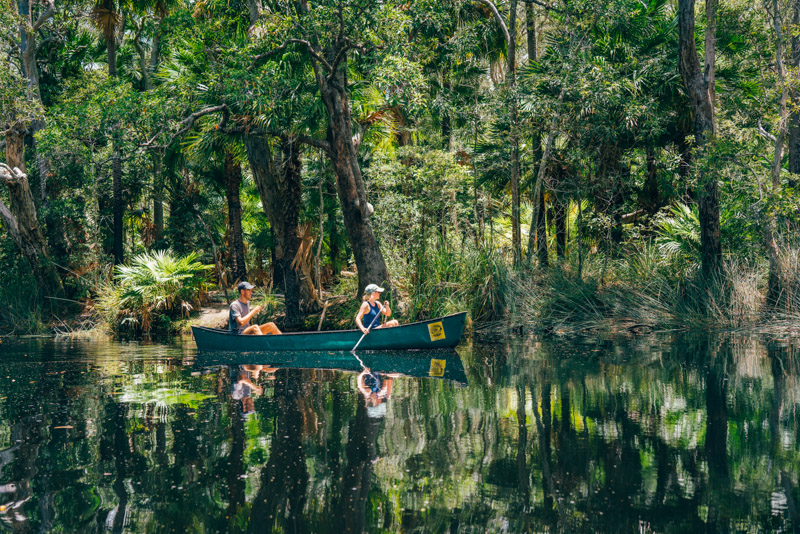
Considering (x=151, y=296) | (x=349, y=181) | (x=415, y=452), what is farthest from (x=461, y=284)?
(x=415, y=452)

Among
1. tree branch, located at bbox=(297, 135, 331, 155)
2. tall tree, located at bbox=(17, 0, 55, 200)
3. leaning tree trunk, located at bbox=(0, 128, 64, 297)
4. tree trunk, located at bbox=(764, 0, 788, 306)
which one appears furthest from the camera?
leaning tree trunk, located at bbox=(0, 128, 64, 297)

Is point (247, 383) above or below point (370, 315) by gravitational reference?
below

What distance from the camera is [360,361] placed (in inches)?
512

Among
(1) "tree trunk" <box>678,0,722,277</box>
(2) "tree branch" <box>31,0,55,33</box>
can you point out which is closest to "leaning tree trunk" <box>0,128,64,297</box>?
(2) "tree branch" <box>31,0,55,33</box>

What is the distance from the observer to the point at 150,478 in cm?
544

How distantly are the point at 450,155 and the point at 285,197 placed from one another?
4.48 m

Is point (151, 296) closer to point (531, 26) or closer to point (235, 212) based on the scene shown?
point (235, 212)

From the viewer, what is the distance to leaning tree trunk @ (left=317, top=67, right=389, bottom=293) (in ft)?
55.2

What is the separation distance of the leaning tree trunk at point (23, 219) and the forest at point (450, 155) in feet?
0.21

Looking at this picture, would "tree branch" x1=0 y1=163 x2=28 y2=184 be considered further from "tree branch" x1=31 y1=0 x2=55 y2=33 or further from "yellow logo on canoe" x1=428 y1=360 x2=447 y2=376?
"yellow logo on canoe" x1=428 y1=360 x2=447 y2=376

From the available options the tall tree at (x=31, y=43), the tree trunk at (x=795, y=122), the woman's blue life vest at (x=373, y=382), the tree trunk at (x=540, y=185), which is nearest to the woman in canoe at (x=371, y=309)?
the woman's blue life vest at (x=373, y=382)

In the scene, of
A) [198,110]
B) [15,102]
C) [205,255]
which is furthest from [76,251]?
[198,110]

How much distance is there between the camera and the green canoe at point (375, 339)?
45.6 feet

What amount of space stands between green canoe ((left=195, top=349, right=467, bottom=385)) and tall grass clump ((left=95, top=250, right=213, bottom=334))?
19.2ft
